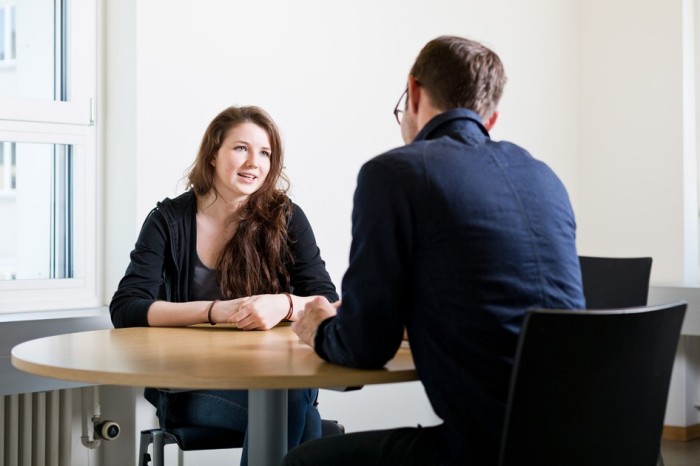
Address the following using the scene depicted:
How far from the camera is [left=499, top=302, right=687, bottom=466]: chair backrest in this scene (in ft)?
4.27

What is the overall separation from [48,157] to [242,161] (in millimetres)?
919

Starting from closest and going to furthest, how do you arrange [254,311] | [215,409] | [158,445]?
[254,311], [215,409], [158,445]

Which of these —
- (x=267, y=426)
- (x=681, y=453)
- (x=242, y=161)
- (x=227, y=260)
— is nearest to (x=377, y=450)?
(x=267, y=426)

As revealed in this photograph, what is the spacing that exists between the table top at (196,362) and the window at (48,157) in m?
1.23

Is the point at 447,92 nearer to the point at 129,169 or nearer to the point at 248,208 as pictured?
→ the point at 248,208

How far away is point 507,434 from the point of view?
132cm

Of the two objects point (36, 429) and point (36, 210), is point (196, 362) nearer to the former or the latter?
point (36, 429)

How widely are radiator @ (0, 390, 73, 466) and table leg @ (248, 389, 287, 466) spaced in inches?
55.7

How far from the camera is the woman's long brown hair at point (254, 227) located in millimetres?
2447

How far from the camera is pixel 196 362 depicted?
1.54 metres

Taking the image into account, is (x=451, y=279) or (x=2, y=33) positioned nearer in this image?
(x=451, y=279)

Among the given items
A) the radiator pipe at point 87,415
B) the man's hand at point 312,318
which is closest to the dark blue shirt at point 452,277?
the man's hand at point 312,318

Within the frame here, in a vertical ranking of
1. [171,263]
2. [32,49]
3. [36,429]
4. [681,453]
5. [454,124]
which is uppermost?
[32,49]

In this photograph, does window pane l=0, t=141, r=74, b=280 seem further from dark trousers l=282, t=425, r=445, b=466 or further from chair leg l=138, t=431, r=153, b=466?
dark trousers l=282, t=425, r=445, b=466
